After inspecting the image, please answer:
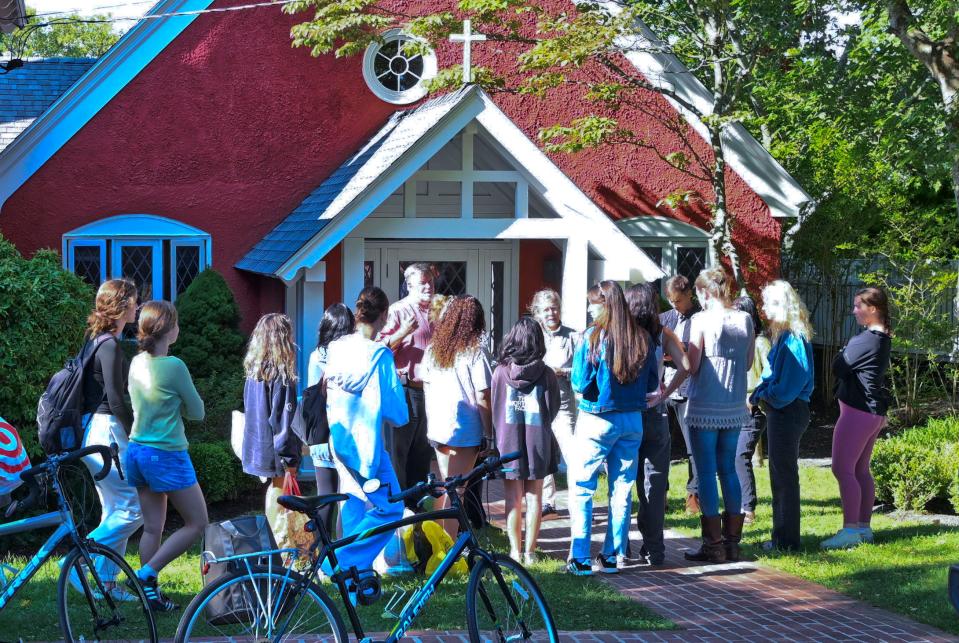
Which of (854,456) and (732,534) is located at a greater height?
(854,456)

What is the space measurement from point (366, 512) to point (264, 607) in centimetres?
176

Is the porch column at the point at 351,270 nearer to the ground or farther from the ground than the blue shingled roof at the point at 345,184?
nearer to the ground

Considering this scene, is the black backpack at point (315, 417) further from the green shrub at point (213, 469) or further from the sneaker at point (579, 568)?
the green shrub at point (213, 469)

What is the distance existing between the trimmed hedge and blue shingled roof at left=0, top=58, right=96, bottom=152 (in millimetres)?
9911

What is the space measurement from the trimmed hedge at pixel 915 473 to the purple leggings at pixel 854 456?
161cm

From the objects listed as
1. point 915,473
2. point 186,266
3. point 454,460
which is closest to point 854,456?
point 915,473

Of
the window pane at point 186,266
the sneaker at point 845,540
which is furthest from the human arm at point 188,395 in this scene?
the window pane at point 186,266

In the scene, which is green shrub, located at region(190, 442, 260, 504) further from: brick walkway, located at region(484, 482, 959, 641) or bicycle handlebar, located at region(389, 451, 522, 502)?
bicycle handlebar, located at region(389, 451, 522, 502)

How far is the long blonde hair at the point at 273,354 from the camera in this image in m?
7.23

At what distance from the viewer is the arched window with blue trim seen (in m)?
12.8

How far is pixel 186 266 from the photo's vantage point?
13227 millimetres

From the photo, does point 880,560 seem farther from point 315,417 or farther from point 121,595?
point 121,595

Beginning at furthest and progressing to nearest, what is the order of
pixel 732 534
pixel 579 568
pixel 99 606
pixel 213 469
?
pixel 213 469 < pixel 732 534 < pixel 579 568 < pixel 99 606

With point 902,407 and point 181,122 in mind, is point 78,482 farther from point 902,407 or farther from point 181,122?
point 902,407
